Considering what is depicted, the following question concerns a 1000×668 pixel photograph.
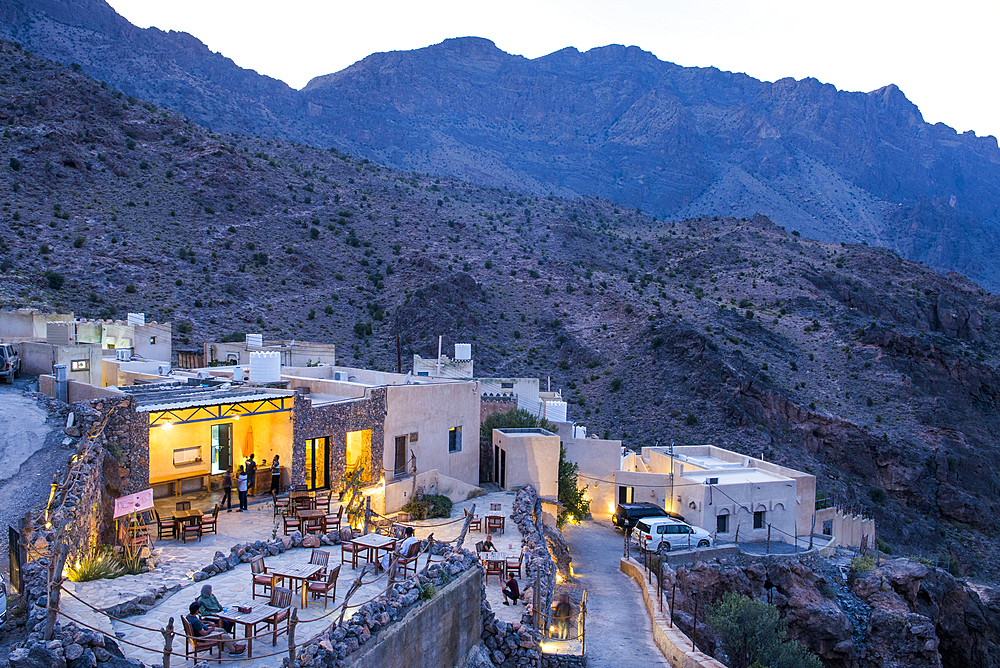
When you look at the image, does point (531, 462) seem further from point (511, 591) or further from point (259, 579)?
point (259, 579)

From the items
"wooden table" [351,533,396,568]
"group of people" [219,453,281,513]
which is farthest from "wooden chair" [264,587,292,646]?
"group of people" [219,453,281,513]

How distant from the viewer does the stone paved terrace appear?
812 centimetres

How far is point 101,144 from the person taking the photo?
47.2 m

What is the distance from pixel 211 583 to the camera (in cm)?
997

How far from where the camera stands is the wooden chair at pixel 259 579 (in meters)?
9.21

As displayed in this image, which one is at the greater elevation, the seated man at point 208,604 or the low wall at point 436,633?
the seated man at point 208,604

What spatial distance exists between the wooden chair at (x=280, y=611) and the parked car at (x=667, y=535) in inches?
641

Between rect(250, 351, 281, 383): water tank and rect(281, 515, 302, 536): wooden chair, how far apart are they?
5.25 meters

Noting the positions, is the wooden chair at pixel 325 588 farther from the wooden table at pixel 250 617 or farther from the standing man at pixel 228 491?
the standing man at pixel 228 491

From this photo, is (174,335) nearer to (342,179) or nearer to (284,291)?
(284,291)

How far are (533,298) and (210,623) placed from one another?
42.5m

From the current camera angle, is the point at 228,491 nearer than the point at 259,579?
No

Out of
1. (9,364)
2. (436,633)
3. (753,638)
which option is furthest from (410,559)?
(753,638)

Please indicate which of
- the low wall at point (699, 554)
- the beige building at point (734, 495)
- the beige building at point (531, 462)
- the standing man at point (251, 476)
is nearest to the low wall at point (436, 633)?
the standing man at point (251, 476)
